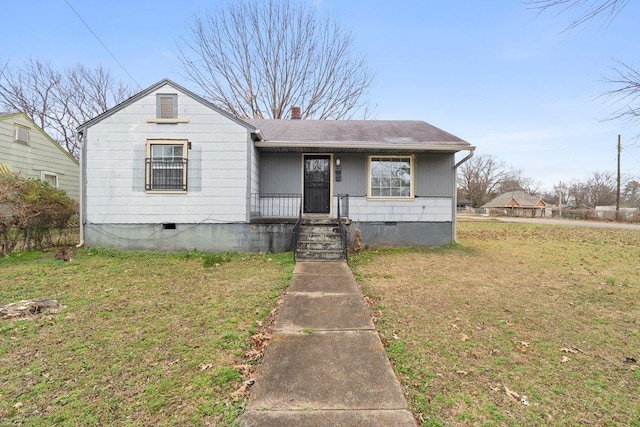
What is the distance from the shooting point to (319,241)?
764cm

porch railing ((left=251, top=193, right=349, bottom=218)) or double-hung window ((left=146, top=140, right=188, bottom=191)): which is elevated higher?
double-hung window ((left=146, top=140, right=188, bottom=191))

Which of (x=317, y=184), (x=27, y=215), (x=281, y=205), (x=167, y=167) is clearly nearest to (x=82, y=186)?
(x=27, y=215)

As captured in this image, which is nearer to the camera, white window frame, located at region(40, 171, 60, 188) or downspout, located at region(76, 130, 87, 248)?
downspout, located at region(76, 130, 87, 248)

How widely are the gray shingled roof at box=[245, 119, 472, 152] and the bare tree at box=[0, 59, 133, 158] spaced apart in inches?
770

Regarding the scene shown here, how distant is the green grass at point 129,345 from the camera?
2096mm

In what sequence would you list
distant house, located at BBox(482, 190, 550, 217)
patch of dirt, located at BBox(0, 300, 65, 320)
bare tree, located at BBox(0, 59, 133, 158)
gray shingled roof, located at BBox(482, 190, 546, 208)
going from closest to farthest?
patch of dirt, located at BBox(0, 300, 65, 320)
bare tree, located at BBox(0, 59, 133, 158)
distant house, located at BBox(482, 190, 550, 217)
gray shingled roof, located at BBox(482, 190, 546, 208)

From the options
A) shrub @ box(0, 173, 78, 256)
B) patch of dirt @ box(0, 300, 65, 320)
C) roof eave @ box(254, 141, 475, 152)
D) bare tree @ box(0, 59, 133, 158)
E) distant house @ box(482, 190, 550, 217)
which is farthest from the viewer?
distant house @ box(482, 190, 550, 217)

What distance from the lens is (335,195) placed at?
9.24 m

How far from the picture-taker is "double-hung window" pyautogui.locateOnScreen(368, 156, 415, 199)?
9203 millimetres

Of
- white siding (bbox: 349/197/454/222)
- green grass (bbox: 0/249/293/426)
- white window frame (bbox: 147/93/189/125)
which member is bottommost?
green grass (bbox: 0/249/293/426)

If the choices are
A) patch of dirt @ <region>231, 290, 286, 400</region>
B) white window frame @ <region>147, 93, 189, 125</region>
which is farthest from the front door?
patch of dirt @ <region>231, 290, 286, 400</region>

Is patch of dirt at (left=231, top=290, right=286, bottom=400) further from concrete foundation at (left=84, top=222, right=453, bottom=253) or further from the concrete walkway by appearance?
concrete foundation at (left=84, top=222, right=453, bottom=253)

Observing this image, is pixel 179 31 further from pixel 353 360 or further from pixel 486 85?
Answer: pixel 353 360

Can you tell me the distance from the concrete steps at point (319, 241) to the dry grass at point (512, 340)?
97 cm
